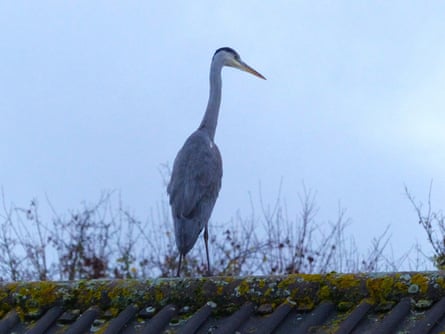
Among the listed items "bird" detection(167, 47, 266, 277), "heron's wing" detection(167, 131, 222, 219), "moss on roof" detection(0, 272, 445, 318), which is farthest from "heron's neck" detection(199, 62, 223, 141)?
"moss on roof" detection(0, 272, 445, 318)

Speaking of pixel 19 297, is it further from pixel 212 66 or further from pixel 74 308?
pixel 212 66

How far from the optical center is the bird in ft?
22.4

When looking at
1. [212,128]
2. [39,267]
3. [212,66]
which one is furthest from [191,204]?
[39,267]


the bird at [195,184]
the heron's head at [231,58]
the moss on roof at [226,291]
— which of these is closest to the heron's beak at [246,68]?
the heron's head at [231,58]

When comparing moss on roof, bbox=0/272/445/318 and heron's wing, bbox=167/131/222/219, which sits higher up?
heron's wing, bbox=167/131/222/219

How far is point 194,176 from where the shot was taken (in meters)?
7.33

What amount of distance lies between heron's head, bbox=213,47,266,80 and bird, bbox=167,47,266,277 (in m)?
0.72

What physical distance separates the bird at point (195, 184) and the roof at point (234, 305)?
2.70 m

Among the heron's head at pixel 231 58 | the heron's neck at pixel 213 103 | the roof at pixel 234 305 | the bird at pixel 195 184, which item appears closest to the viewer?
the roof at pixel 234 305

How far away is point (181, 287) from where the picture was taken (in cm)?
368

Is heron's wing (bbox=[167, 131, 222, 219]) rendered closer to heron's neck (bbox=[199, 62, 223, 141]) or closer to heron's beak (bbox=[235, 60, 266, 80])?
heron's neck (bbox=[199, 62, 223, 141])

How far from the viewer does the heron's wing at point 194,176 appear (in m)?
7.06

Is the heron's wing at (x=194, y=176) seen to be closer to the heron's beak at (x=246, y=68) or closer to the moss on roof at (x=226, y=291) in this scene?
the heron's beak at (x=246, y=68)

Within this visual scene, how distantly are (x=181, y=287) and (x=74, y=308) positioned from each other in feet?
1.55
